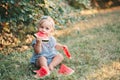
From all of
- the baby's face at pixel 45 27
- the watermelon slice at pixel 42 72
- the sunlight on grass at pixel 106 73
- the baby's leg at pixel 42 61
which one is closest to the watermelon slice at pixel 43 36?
the baby's face at pixel 45 27

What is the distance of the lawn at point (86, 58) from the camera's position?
4.07 m

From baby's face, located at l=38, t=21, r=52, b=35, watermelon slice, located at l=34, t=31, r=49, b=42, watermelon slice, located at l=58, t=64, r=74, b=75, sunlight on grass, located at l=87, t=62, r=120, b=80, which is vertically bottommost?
sunlight on grass, located at l=87, t=62, r=120, b=80

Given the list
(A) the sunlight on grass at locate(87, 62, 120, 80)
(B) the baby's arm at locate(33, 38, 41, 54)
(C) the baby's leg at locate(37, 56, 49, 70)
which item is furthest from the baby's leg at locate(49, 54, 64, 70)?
(A) the sunlight on grass at locate(87, 62, 120, 80)

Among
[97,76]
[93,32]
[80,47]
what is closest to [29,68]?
[97,76]

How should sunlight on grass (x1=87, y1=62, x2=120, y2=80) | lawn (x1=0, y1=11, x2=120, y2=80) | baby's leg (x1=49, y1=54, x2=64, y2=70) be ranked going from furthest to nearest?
1. baby's leg (x1=49, y1=54, x2=64, y2=70)
2. lawn (x1=0, y1=11, x2=120, y2=80)
3. sunlight on grass (x1=87, y1=62, x2=120, y2=80)

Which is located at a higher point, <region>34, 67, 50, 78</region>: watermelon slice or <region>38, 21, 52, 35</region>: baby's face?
<region>38, 21, 52, 35</region>: baby's face

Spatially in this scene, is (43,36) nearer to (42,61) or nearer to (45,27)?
(45,27)

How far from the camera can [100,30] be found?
6.75m

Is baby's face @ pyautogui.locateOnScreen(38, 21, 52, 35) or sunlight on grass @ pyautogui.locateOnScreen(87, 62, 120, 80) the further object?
baby's face @ pyautogui.locateOnScreen(38, 21, 52, 35)

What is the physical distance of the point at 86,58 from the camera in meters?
4.76

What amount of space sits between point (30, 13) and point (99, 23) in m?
2.84

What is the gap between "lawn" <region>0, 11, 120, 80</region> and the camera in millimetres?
4066

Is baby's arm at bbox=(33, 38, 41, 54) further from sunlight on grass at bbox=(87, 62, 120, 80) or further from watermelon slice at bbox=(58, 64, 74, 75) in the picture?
sunlight on grass at bbox=(87, 62, 120, 80)

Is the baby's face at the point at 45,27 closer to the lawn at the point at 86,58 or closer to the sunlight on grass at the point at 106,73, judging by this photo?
the lawn at the point at 86,58
